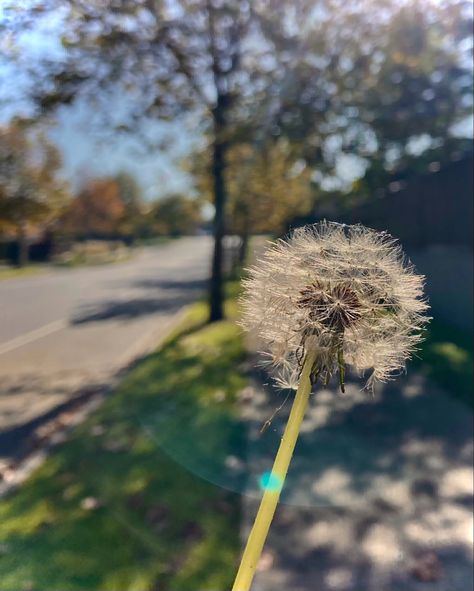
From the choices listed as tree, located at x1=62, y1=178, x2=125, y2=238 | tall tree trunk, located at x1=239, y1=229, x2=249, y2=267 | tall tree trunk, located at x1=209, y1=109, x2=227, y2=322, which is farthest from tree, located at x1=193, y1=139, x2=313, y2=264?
tree, located at x1=62, y1=178, x2=125, y2=238

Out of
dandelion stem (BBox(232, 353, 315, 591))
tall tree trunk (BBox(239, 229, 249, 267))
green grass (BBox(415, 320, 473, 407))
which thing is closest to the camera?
dandelion stem (BBox(232, 353, 315, 591))

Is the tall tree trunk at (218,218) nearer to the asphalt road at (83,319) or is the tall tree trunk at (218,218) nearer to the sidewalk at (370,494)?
the asphalt road at (83,319)

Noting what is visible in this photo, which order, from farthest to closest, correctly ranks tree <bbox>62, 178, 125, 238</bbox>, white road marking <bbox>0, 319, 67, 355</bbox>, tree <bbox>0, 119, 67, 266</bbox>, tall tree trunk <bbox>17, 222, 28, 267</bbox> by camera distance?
tree <bbox>62, 178, 125, 238</bbox> < white road marking <bbox>0, 319, 67, 355</bbox> < tall tree trunk <bbox>17, 222, 28, 267</bbox> < tree <bbox>0, 119, 67, 266</bbox>

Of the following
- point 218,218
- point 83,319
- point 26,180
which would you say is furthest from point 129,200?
point 83,319

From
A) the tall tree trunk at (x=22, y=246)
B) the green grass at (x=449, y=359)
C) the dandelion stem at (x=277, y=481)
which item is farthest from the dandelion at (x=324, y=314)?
the green grass at (x=449, y=359)

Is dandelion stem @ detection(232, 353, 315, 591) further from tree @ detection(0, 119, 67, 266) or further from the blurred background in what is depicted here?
tree @ detection(0, 119, 67, 266)

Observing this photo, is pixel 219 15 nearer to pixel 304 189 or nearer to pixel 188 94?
pixel 188 94

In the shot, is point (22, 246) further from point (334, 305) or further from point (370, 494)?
point (334, 305)
